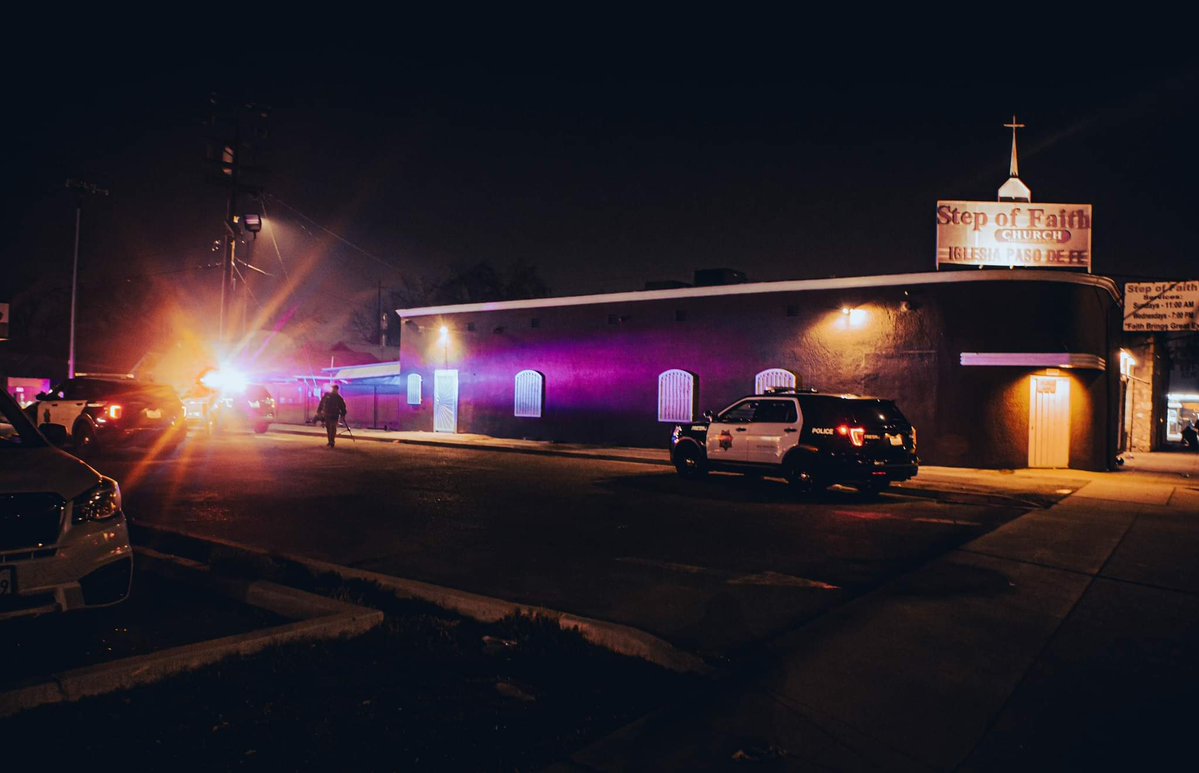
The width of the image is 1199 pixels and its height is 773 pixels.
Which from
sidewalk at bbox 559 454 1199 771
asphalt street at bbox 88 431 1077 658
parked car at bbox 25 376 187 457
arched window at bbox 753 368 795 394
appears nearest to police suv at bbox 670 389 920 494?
asphalt street at bbox 88 431 1077 658

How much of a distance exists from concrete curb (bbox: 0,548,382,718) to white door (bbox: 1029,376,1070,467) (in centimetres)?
1837

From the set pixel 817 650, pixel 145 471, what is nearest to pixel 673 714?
pixel 817 650

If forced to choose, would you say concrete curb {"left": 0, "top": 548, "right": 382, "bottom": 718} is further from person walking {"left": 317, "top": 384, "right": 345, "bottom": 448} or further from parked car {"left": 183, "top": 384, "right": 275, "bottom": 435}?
parked car {"left": 183, "top": 384, "right": 275, "bottom": 435}

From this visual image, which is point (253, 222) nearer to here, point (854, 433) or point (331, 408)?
point (331, 408)

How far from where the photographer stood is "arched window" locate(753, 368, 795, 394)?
21.3 meters

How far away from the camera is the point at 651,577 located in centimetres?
721

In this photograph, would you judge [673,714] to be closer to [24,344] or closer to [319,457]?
[319,457]

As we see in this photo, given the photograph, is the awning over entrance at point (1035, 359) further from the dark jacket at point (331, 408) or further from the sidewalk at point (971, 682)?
the dark jacket at point (331, 408)

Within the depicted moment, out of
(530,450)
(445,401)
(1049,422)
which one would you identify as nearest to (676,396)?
(530,450)

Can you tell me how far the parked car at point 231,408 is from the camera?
→ 2328 centimetres

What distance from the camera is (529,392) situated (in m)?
26.7

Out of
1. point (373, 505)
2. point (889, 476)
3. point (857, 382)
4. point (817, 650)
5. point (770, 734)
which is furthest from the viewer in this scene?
point (857, 382)

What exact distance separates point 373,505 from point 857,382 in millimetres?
13566

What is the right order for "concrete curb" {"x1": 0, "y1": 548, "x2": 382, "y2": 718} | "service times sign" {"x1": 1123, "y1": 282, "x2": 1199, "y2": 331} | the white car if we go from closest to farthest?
"concrete curb" {"x1": 0, "y1": 548, "x2": 382, "y2": 718} → the white car → "service times sign" {"x1": 1123, "y1": 282, "x2": 1199, "y2": 331}
